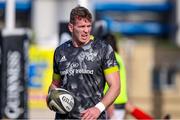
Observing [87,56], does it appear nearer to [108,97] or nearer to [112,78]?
[112,78]

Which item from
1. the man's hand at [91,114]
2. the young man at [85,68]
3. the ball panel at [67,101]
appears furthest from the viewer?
the young man at [85,68]

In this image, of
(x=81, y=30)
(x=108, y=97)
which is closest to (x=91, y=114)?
(x=108, y=97)

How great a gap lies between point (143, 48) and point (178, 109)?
2.60 m

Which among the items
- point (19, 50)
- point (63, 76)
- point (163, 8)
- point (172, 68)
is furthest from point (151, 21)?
point (63, 76)

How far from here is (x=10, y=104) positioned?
10.2m

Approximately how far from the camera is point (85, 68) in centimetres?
581

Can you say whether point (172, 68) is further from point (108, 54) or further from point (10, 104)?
point (108, 54)

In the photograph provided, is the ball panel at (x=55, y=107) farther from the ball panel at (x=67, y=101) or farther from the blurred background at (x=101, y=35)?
the blurred background at (x=101, y=35)

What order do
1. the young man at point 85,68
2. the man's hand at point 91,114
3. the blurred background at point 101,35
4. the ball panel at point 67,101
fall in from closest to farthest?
1. the man's hand at point 91,114
2. the ball panel at point 67,101
3. the young man at point 85,68
4. the blurred background at point 101,35

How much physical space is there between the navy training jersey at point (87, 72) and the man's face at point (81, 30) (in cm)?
6

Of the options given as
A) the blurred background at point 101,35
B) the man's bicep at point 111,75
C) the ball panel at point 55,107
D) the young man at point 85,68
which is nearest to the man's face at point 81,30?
the young man at point 85,68

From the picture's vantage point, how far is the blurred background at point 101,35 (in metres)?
10.2

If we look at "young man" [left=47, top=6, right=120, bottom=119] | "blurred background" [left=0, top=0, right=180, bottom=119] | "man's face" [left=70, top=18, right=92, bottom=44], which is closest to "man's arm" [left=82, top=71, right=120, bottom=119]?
"young man" [left=47, top=6, right=120, bottom=119]

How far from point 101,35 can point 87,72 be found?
390cm
